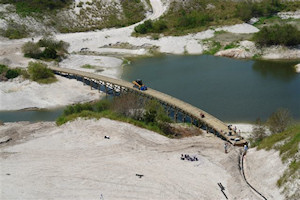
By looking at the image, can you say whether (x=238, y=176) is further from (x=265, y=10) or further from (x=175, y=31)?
(x=265, y=10)

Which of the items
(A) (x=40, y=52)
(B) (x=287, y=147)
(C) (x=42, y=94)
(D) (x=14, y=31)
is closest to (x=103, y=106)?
(C) (x=42, y=94)

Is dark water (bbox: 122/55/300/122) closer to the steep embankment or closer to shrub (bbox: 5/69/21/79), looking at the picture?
the steep embankment

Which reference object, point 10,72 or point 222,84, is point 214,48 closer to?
point 222,84

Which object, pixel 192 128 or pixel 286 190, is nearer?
pixel 286 190

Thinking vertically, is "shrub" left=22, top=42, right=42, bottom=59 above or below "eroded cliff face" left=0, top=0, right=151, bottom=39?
below

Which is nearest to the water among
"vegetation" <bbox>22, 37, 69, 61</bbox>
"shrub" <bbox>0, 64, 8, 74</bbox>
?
"shrub" <bbox>0, 64, 8, 74</bbox>

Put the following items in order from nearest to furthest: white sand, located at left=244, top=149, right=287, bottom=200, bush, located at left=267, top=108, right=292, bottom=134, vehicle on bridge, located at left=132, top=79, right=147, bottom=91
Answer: white sand, located at left=244, top=149, right=287, bottom=200 < bush, located at left=267, top=108, right=292, bottom=134 < vehicle on bridge, located at left=132, top=79, right=147, bottom=91

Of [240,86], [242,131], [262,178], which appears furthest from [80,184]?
[240,86]

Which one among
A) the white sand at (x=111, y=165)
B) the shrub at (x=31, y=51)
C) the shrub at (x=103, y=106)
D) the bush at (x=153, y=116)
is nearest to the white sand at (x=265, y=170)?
the white sand at (x=111, y=165)
